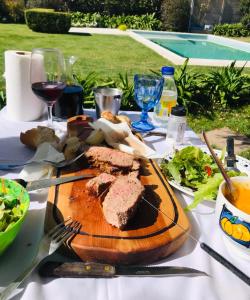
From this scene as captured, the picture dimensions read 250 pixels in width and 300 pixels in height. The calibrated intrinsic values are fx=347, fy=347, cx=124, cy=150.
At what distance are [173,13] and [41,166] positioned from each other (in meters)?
21.7

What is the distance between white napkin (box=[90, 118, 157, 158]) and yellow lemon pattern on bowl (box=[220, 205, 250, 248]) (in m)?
0.65

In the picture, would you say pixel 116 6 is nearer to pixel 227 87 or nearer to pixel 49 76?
pixel 227 87

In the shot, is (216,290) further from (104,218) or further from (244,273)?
(104,218)

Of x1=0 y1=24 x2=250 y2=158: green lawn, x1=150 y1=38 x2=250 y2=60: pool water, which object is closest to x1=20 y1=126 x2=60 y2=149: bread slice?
x1=0 y1=24 x2=250 y2=158: green lawn

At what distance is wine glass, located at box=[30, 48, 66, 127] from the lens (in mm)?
1763

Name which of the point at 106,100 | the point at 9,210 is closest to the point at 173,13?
the point at 106,100

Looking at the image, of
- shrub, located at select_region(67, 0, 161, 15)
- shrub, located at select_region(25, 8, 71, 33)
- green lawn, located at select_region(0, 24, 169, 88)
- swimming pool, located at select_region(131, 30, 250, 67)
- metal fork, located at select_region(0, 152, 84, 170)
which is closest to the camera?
metal fork, located at select_region(0, 152, 84, 170)

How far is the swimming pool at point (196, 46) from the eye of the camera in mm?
13375

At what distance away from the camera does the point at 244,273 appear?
991 mm

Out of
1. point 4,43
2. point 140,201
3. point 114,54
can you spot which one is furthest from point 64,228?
point 4,43

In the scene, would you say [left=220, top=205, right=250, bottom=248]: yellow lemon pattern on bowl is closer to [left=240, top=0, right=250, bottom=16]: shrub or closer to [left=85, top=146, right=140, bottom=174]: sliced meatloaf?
[left=85, top=146, right=140, bottom=174]: sliced meatloaf

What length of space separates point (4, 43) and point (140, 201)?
1240 cm

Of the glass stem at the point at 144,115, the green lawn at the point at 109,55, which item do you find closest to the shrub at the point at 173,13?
the green lawn at the point at 109,55

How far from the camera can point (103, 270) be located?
950mm
